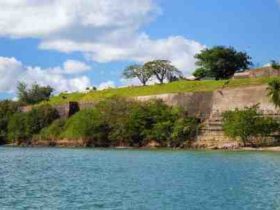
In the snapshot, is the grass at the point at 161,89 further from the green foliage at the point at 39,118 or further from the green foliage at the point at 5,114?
the green foliage at the point at 5,114

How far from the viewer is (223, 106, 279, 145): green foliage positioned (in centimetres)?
7350

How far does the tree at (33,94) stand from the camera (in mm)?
130625

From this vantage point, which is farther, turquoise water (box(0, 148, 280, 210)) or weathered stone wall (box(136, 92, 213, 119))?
weathered stone wall (box(136, 92, 213, 119))

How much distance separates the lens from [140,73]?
401ft

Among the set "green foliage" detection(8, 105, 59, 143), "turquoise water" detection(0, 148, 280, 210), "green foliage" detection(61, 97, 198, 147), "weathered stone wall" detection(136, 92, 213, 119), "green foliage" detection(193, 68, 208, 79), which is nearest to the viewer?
"turquoise water" detection(0, 148, 280, 210)

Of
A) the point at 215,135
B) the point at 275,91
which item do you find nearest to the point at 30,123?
the point at 215,135

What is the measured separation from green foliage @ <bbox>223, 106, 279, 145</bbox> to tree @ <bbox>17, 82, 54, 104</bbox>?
6358cm

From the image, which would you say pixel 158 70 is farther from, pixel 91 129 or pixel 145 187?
pixel 145 187

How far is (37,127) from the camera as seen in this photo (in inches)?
4117

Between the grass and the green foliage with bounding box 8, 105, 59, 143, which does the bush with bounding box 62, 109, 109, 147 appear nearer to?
the green foliage with bounding box 8, 105, 59, 143

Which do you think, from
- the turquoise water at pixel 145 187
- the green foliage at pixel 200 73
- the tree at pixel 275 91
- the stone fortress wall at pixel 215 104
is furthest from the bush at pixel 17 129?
the turquoise water at pixel 145 187

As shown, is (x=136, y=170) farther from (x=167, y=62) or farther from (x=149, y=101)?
(x=167, y=62)

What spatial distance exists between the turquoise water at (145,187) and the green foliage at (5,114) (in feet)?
219

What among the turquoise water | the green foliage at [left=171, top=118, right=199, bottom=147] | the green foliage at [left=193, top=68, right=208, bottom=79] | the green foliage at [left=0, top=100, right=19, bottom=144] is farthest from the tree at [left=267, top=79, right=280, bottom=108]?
the green foliage at [left=0, top=100, right=19, bottom=144]
